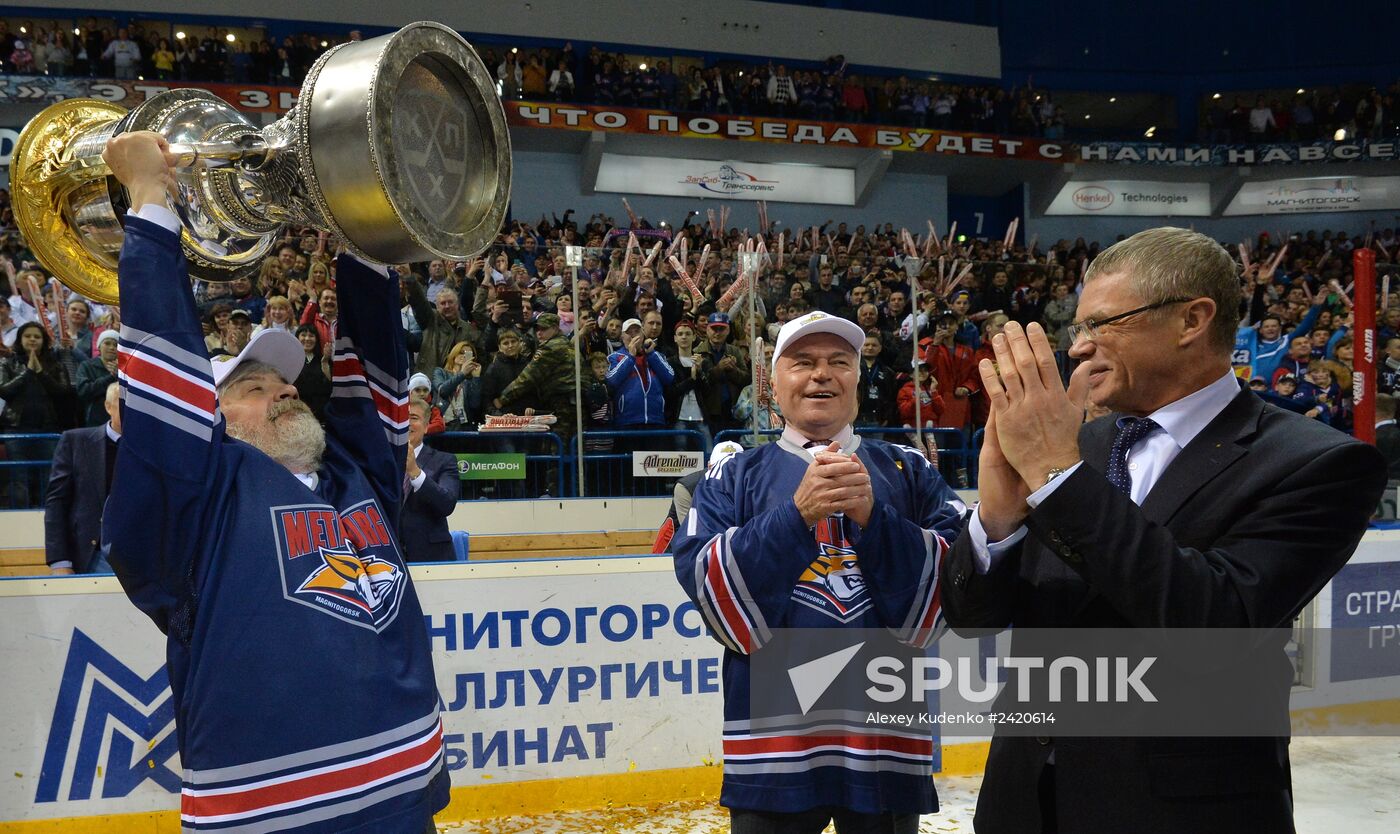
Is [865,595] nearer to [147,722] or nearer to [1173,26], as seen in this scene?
[147,722]

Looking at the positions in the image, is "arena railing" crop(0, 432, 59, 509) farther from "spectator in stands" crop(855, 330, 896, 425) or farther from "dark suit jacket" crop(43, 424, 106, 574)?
"spectator in stands" crop(855, 330, 896, 425)

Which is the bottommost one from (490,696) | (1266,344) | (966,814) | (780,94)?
(966,814)

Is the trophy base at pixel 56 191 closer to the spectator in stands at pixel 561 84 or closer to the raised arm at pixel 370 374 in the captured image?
the raised arm at pixel 370 374

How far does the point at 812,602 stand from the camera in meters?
2.33

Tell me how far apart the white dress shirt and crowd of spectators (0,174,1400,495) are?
14.1 feet

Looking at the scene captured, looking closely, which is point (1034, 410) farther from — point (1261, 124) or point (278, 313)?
point (1261, 124)

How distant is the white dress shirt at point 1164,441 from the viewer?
162 centimetres

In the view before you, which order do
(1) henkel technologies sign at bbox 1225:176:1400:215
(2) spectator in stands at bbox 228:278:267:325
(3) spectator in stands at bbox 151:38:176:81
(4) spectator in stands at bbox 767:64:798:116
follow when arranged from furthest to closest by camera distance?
(1) henkel technologies sign at bbox 1225:176:1400:215 < (4) spectator in stands at bbox 767:64:798:116 < (3) spectator in stands at bbox 151:38:176:81 < (2) spectator in stands at bbox 228:278:267:325

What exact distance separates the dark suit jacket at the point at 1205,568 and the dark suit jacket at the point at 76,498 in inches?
156

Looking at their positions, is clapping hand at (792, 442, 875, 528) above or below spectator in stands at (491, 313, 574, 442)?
below

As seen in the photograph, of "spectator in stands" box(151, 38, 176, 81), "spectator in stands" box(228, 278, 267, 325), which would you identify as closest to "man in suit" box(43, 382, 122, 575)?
"spectator in stands" box(228, 278, 267, 325)

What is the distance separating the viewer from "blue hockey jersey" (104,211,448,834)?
1.73 metres

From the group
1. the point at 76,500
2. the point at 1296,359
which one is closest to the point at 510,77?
the point at 1296,359

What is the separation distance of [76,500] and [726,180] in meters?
18.4
